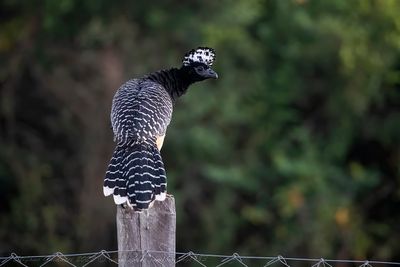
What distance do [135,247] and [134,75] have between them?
10431 millimetres

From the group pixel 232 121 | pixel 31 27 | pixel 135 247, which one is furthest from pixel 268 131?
pixel 135 247

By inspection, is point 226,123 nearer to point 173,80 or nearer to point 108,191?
point 173,80

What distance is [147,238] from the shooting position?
4727mm

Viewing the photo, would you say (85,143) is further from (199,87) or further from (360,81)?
(360,81)

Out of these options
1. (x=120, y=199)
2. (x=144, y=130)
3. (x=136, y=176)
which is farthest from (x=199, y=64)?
(x=120, y=199)

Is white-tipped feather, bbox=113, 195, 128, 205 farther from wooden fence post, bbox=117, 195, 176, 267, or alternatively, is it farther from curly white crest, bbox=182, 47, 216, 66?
curly white crest, bbox=182, 47, 216, 66

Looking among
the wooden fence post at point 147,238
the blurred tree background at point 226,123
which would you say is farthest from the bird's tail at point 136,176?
the blurred tree background at point 226,123

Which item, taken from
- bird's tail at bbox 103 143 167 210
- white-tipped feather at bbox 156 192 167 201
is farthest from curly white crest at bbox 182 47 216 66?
white-tipped feather at bbox 156 192 167 201

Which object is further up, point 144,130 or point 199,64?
point 199,64

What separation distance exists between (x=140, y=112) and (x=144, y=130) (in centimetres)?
36

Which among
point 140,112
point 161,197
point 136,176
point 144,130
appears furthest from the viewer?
point 140,112

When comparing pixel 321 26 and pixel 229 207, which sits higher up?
pixel 321 26

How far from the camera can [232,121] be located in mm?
15531

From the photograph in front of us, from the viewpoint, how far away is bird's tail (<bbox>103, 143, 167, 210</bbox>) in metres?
5.57
